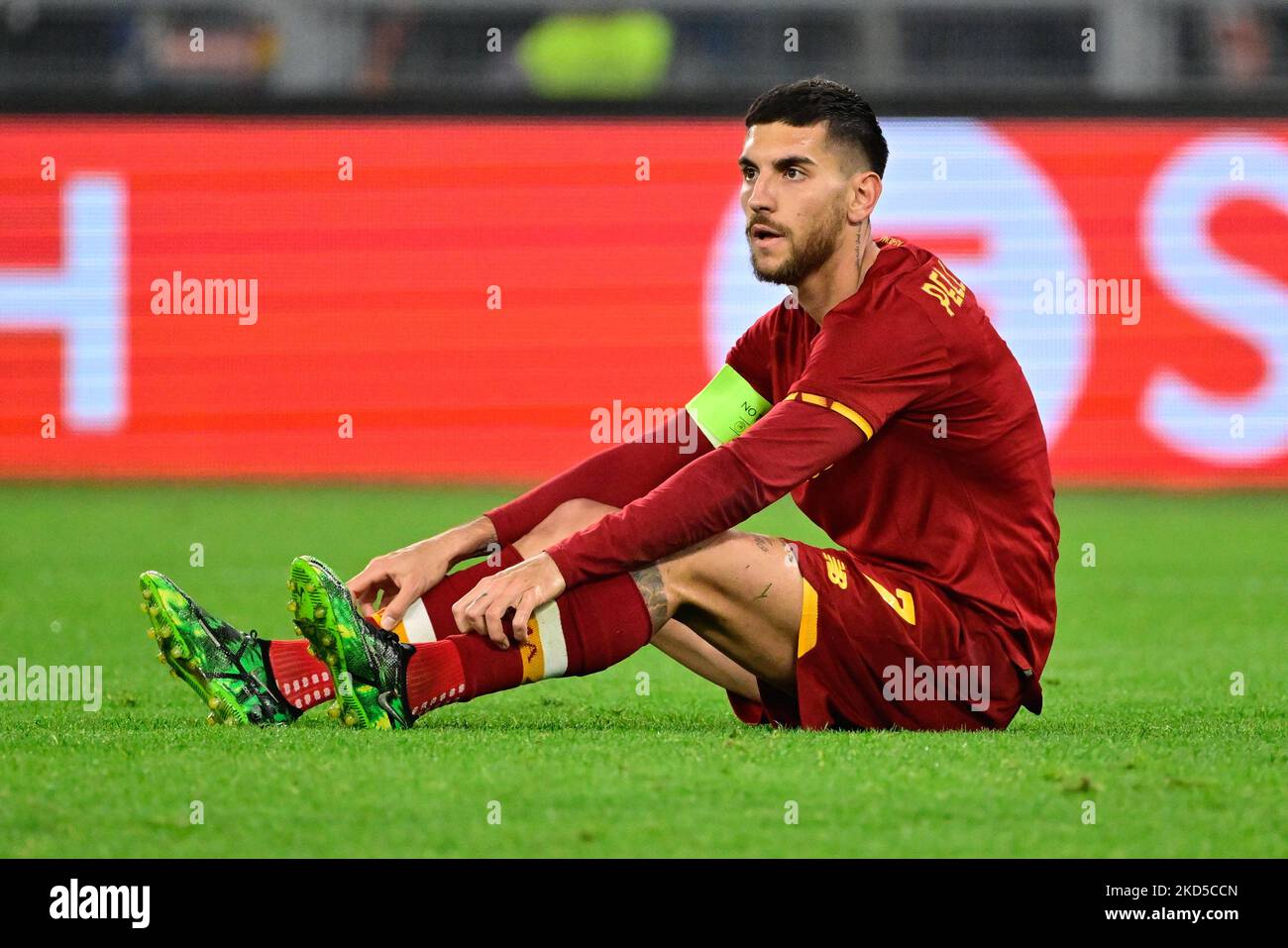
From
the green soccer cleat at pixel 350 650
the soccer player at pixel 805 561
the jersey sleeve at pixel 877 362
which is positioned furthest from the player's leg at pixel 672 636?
the jersey sleeve at pixel 877 362

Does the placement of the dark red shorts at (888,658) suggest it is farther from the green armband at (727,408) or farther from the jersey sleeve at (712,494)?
the green armband at (727,408)

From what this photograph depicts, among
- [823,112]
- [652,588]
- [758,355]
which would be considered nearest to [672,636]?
[652,588]

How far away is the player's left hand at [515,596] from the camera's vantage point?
3.76 m

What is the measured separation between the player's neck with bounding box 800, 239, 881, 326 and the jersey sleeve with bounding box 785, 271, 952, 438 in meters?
0.10

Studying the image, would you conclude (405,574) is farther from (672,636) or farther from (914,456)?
(914,456)

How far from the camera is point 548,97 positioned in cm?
1014

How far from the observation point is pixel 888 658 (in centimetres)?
400

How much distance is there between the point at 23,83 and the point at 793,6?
15.9 feet

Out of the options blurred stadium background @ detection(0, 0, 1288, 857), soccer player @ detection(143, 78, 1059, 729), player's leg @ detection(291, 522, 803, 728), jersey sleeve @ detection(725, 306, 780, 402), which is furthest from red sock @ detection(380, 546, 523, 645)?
blurred stadium background @ detection(0, 0, 1288, 857)

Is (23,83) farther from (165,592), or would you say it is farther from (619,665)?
(165,592)

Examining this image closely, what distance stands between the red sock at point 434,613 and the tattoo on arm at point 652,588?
0.41 meters

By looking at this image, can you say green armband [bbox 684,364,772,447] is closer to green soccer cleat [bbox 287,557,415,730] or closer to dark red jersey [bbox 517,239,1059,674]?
dark red jersey [bbox 517,239,1059,674]

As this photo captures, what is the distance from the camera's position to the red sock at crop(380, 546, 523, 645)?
4.09m
